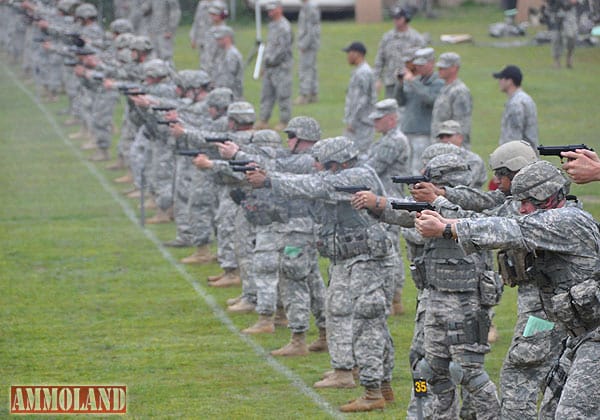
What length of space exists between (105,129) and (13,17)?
15.3 m

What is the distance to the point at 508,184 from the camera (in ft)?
32.7

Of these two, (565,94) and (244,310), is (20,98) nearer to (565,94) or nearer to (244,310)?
(565,94)

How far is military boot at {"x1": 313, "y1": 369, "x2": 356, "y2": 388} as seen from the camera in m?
11.9

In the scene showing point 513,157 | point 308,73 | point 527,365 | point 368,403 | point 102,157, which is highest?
point 513,157

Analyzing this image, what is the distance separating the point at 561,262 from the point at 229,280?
823 centimetres

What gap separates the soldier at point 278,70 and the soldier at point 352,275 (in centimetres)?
1247

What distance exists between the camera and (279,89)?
79.7 feet

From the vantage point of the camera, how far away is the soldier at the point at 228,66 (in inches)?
846

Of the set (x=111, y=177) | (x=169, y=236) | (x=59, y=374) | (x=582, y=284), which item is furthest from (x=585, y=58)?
(x=582, y=284)

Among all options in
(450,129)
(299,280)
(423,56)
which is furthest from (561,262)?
(423,56)

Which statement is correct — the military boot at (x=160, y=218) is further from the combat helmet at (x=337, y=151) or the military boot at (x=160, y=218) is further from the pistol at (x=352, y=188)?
the pistol at (x=352, y=188)

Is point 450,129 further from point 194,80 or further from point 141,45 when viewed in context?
point 141,45

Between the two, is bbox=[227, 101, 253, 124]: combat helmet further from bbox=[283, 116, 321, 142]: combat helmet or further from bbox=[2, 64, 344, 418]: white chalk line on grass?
bbox=[2, 64, 344, 418]: white chalk line on grass

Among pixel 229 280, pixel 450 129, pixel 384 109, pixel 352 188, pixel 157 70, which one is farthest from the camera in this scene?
pixel 157 70
